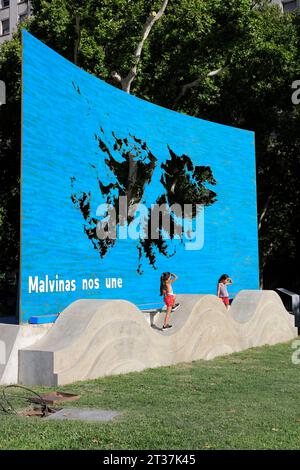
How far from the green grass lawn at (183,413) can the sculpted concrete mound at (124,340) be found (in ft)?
1.31

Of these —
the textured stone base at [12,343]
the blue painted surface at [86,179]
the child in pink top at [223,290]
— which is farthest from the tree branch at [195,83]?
the textured stone base at [12,343]

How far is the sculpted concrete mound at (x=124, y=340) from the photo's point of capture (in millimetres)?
10836

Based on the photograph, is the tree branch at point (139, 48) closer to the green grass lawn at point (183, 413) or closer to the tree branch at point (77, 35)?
the tree branch at point (77, 35)

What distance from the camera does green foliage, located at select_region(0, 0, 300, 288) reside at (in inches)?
922

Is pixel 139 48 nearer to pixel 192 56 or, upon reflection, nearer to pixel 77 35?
pixel 77 35

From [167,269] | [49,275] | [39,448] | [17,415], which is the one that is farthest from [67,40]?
[39,448]

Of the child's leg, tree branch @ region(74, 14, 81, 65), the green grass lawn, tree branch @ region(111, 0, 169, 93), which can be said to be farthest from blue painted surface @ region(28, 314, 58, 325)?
tree branch @ region(74, 14, 81, 65)

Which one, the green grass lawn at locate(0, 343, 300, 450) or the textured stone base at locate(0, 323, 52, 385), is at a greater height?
the textured stone base at locate(0, 323, 52, 385)

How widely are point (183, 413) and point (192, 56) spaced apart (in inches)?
774

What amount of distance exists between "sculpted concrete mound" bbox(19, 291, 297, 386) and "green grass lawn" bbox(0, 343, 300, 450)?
399mm

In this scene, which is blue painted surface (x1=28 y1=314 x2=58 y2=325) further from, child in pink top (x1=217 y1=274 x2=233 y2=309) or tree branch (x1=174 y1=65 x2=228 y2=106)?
tree branch (x1=174 y1=65 x2=228 y2=106)

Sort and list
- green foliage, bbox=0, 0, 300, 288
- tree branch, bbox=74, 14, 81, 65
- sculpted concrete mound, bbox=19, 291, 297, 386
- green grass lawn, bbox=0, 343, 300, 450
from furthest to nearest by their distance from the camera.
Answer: green foliage, bbox=0, 0, 300, 288 < tree branch, bbox=74, 14, 81, 65 < sculpted concrete mound, bbox=19, 291, 297, 386 < green grass lawn, bbox=0, 343, 300, 450
